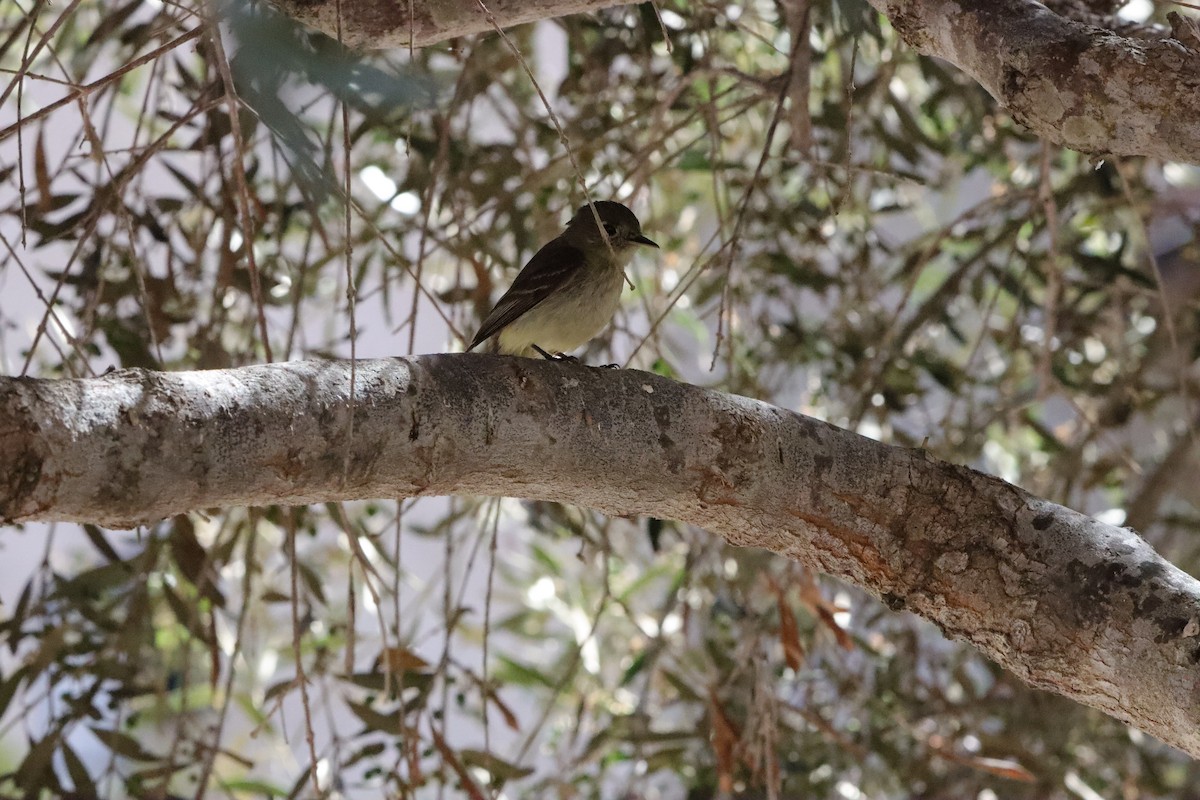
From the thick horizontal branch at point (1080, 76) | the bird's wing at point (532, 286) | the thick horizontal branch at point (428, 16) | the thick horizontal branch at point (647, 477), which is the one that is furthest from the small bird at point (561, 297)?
the thick horizontal branch at point (1080, 76)

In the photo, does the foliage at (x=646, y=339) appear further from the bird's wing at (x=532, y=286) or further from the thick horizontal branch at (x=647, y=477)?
the thick horizontal branch at (x=647, y=477)

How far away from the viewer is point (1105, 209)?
3.88 m

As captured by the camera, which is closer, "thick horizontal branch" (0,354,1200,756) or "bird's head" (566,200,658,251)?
"thick horizontal branch" (0,354,1200,756)

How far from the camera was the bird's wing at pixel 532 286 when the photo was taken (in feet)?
10.0

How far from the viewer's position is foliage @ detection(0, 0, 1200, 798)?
274cm

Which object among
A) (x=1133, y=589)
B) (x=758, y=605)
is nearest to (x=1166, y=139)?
(x=1133, y=589)

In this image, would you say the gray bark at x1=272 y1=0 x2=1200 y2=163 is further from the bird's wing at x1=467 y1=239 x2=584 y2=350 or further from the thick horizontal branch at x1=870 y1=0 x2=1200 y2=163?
the bird's wing at x1=467 y1=239 x2=584 y2=350

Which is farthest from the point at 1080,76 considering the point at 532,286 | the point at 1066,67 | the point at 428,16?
the point at 532,286

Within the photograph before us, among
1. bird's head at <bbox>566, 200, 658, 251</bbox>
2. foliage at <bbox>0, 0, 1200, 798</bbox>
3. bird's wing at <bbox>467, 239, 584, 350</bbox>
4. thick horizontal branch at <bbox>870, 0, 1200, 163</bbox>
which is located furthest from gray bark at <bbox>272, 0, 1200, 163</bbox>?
Answer: bird's head at <bbox>566, 200, 658, 251</bbox>

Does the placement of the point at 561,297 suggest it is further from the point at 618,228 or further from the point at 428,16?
the point at 428,16

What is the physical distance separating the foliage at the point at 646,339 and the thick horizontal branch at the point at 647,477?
313 millimetres

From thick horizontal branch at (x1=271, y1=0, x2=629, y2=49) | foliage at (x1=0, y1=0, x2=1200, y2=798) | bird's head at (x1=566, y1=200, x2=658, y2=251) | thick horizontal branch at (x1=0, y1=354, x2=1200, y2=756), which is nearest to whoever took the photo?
thick horizontal branch at (x1=0, y1=354, x2=1200, y2=756)

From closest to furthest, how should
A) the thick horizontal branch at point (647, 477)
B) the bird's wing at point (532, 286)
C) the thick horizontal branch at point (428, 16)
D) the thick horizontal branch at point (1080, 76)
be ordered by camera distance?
the thick horizontal branch at point (647, 477) → the thick horizontal branch at point (1080, 76) → the thick horizontal branch at point (428, 16) → the bird's wing at point (532, 286)

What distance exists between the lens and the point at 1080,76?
1799 mm
